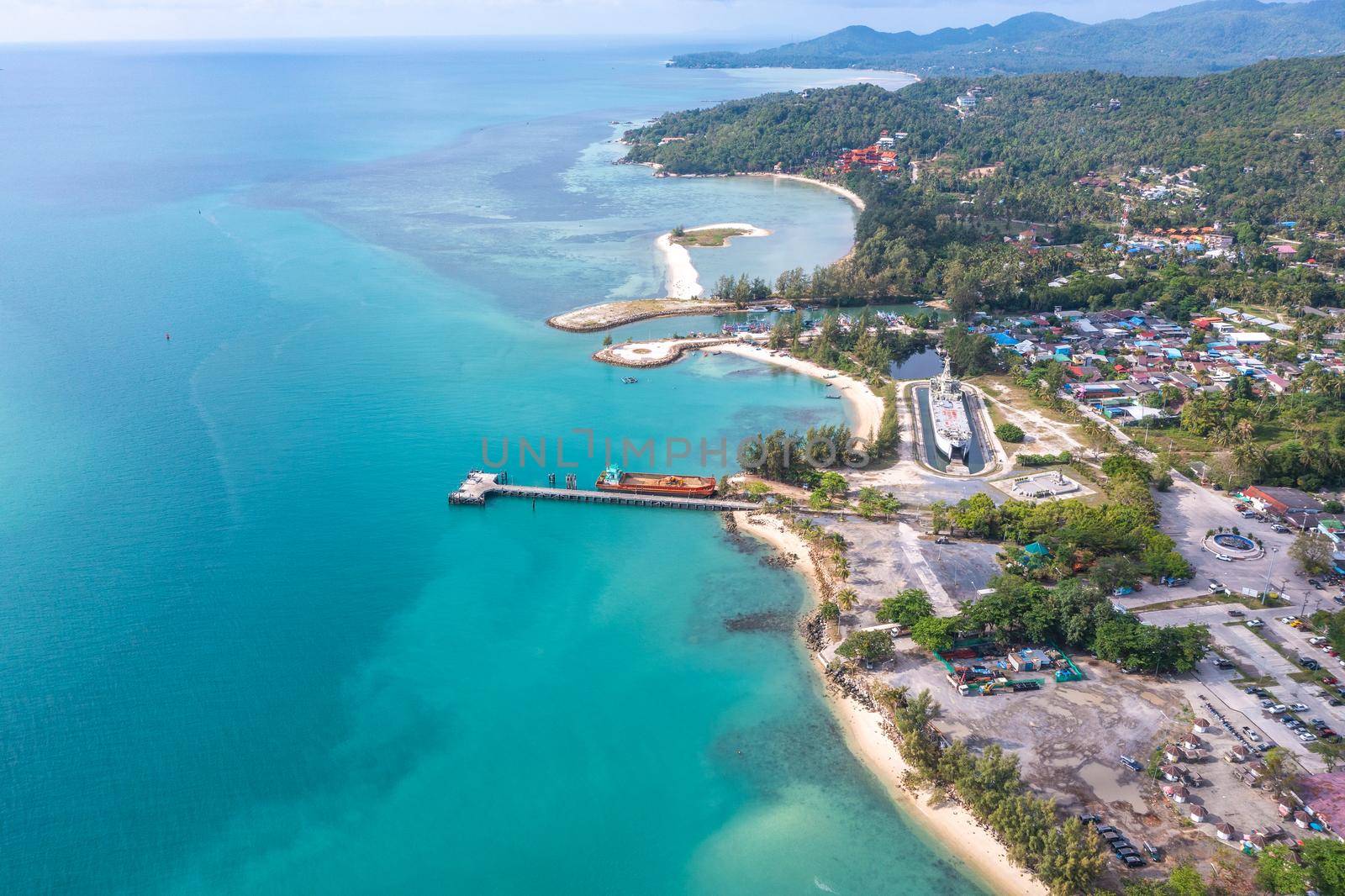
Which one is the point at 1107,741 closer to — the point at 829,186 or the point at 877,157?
the point at 829,186

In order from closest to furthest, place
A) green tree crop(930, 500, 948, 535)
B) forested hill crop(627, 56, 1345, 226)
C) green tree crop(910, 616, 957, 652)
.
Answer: green tree crop(910, 616, 957, 652), green tree crop(930, 500, 948, 535), forested hill crop(627, 56, 1345, 226)

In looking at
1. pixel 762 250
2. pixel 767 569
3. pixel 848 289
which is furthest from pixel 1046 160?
pixel 767 569

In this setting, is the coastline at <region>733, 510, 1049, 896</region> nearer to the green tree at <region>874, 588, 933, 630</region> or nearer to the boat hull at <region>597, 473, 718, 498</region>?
the green tree at <region>874, 588, 933, 630</region>

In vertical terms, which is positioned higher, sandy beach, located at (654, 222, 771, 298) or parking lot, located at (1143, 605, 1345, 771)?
sandy beach, located at (654, 222, 771, 298)

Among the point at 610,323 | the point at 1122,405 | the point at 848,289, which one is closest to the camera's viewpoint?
the point at 1122,405

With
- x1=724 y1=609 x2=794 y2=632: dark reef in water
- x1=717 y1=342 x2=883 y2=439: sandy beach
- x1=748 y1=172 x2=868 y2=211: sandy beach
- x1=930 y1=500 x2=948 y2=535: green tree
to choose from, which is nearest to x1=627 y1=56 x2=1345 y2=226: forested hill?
x1=748 y1=172 x2=868 y2=211: sandy beach

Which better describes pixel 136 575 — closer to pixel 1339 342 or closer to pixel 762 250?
pixel 762 250
